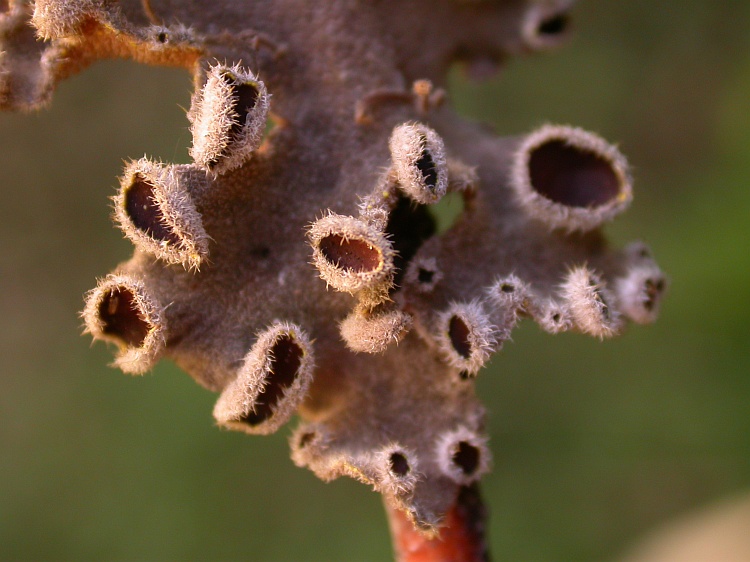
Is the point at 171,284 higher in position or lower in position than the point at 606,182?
lower

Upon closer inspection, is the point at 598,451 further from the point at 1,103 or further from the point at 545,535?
the point at 1,103

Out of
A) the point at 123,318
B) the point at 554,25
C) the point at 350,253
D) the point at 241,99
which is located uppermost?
the point at 554,25

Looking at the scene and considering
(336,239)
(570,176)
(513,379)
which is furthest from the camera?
(513,379)

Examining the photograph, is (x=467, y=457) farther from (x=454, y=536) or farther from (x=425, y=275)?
(x=425, y=275)

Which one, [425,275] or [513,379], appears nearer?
[425,275]

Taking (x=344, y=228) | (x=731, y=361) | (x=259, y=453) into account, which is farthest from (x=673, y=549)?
(x=344, y=228)

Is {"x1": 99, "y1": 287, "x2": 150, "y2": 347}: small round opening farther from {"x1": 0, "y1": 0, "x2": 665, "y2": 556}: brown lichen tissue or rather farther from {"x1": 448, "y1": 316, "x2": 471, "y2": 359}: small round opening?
{"x1": 448, "y1": 316, "x2": 471, "y2": 359}: small round opening

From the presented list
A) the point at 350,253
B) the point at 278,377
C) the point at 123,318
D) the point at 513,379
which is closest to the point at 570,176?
the point at 350,253
